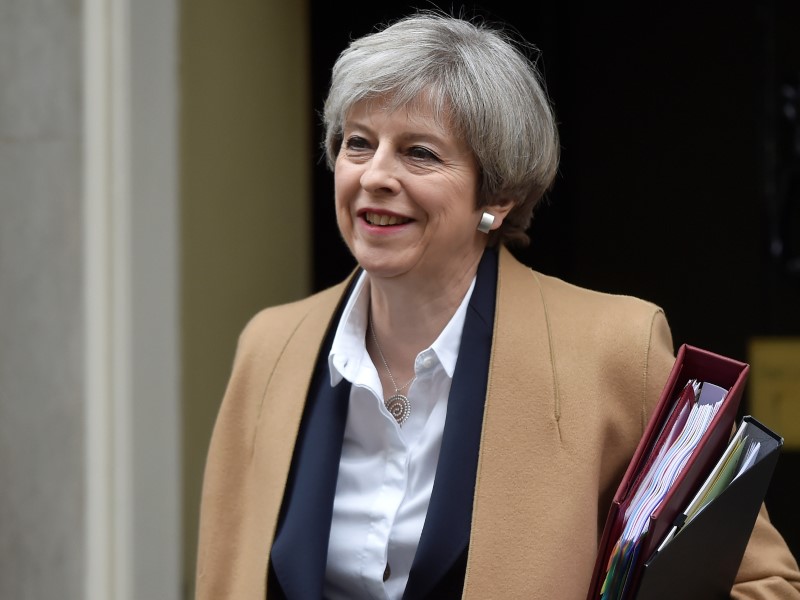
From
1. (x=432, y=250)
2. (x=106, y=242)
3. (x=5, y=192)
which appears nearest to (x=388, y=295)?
(x=432, y=250)

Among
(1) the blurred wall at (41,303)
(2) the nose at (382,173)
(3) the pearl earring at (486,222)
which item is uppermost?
(2) the nose at (382,173)

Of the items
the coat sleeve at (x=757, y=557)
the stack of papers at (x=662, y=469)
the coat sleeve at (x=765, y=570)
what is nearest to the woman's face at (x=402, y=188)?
the coat sleeve at (x=757, y=557)

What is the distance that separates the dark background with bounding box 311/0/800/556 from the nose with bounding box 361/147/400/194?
→ 1.50 m

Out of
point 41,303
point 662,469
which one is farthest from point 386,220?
point 41,303

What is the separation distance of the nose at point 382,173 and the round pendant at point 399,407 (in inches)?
14.8

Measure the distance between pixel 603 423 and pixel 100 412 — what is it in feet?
6.36

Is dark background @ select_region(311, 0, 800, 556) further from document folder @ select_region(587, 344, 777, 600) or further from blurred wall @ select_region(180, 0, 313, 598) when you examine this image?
document folder @ select_region(587, 344, 777, 600)

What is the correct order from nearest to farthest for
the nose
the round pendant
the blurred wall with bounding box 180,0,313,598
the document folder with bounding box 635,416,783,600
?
the document folder with bounding box 635,416,783,600 < the nose < the round pendant < the blurred wall with bounding box 180,0,313,598

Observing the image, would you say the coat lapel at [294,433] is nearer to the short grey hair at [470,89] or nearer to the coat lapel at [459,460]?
the coat lapel at [459,460]

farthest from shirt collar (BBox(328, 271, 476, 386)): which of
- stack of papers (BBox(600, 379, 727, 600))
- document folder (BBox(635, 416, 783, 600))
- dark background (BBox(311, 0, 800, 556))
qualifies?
dark background (BBox(311, 0, 800, 556))

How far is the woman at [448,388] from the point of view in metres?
1.85

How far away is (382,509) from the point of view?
1.95m

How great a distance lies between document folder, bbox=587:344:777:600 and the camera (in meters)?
1.56

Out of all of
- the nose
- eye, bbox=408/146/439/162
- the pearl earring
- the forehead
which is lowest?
the pearl earring
